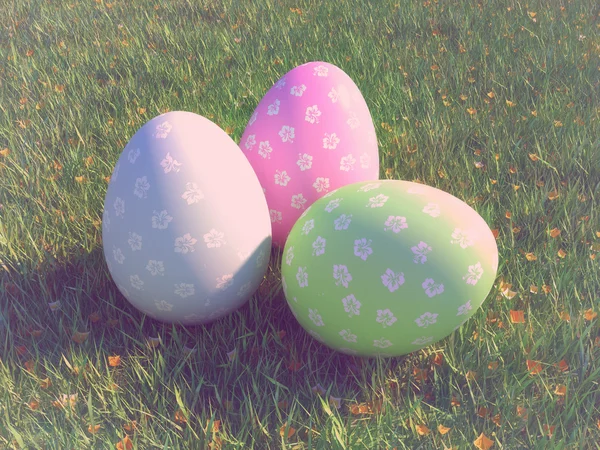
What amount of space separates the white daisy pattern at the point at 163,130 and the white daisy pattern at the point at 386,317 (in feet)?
2.72

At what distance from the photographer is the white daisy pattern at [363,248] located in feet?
4.80

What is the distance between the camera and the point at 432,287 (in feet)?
4.75

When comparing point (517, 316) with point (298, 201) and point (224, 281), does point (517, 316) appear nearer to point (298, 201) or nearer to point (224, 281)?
point (298, 201)

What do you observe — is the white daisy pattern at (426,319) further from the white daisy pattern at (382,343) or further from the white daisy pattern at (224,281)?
the white daisy pattern at (224,281)

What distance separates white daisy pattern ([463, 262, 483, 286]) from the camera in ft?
4.83

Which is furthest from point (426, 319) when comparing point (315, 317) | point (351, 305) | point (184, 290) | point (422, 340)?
point (184, 290)

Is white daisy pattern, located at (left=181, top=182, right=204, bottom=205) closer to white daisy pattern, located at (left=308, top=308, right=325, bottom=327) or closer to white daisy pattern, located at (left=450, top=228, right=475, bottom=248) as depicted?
white daisy pattern, located at (left=308, top=308, right=325, bottom=327)

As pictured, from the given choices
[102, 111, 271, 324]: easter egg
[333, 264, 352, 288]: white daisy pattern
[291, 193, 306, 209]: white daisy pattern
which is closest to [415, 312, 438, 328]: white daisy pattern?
[333, 264, 352, 288]: white daisy pattern

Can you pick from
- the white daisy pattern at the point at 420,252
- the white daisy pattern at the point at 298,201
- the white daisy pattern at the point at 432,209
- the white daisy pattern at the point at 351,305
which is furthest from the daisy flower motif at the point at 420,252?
the white daisy pattern at the point at 298,201

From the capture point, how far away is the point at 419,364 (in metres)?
1.70

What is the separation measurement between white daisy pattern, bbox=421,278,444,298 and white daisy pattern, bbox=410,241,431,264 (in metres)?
0.06

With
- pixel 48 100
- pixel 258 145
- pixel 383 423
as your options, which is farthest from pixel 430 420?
pixel 48 100

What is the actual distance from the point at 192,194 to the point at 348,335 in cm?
62

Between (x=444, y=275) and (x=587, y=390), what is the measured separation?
0.60 metres
